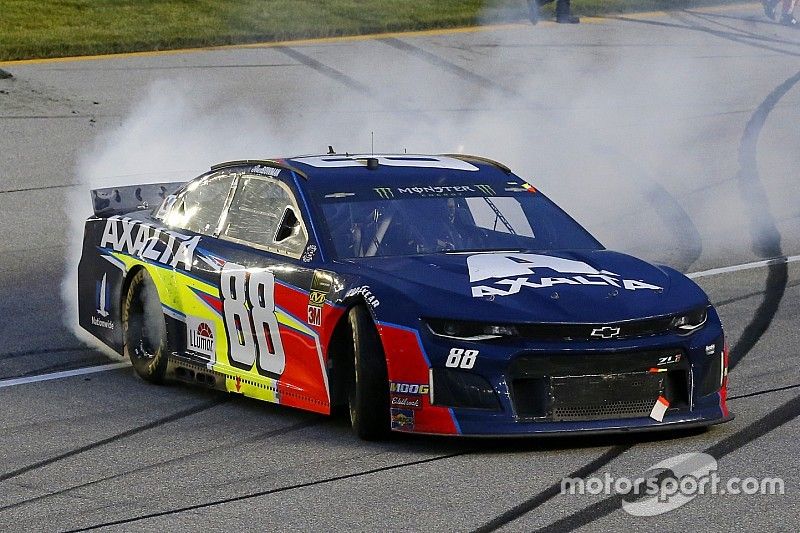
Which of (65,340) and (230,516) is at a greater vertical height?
(230,516)

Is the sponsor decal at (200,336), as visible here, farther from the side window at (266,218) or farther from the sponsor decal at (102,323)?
the sponsor decal at (102,323)

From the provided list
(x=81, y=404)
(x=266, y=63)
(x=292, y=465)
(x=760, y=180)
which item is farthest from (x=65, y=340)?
(x=266, y=63)

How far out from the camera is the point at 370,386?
6.59m

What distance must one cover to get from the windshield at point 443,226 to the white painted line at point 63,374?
1988 millimetres

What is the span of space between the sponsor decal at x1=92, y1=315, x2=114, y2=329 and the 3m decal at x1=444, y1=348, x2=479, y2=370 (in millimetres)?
3115

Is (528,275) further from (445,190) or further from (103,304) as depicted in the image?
(103,304)

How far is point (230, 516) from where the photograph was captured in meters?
5.57

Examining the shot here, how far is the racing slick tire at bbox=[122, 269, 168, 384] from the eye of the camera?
8336 millimetres

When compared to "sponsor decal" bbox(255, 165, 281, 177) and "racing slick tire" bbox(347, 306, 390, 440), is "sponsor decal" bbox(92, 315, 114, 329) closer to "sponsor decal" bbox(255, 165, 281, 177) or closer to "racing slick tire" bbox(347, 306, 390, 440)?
"sponsor decal" bbox(255, 165, 281, 177)

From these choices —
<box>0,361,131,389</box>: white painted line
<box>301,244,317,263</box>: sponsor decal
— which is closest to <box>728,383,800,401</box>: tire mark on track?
<box>301,244,317,263</box>: sponsor decal

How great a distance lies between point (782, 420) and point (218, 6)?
662 inches

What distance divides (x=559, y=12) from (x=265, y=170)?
16.2 m

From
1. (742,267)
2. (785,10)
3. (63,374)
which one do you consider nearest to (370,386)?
(63,374)

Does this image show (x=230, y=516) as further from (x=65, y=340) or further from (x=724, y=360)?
(x=65, y=340)
